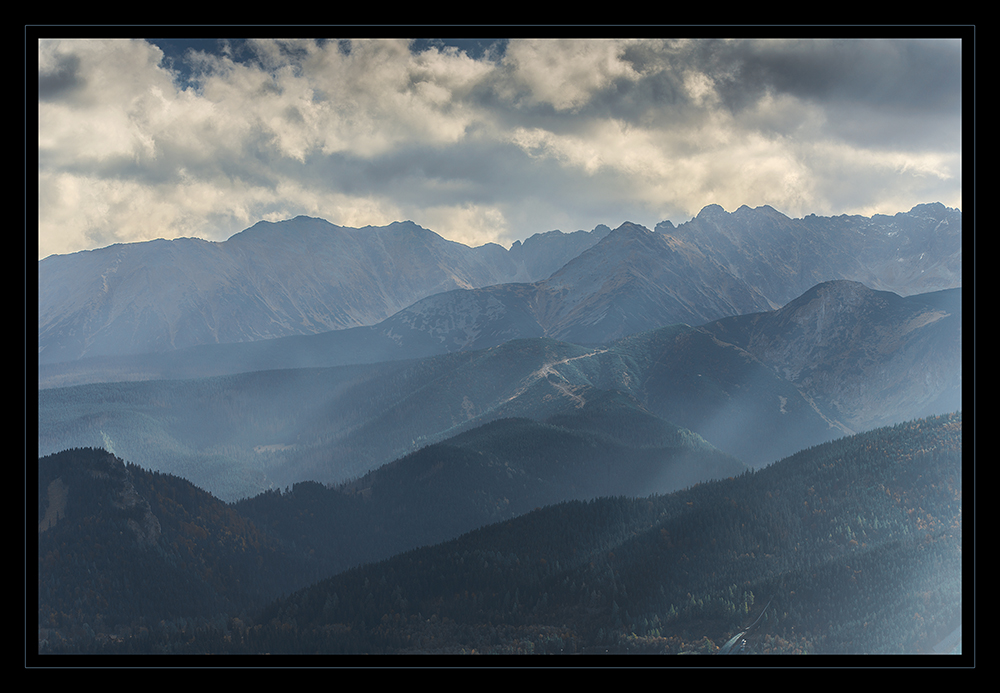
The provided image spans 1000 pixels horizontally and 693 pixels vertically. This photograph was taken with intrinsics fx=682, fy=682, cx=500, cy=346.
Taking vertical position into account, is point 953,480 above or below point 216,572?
above

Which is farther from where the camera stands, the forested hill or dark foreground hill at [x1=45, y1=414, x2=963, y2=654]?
dark foreground hill at [x1=45, y1=414, x2=963, y2=654]

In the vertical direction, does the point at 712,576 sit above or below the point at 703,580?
above

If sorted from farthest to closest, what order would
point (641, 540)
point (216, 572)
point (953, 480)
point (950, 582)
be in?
1. point (216, 572)
2. point (641, 540)
3. point (953, 480)
4. point (950, 582)

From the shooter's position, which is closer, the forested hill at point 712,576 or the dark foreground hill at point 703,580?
the forested hill at point 712,576

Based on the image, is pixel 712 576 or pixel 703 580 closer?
pixel 703 580
